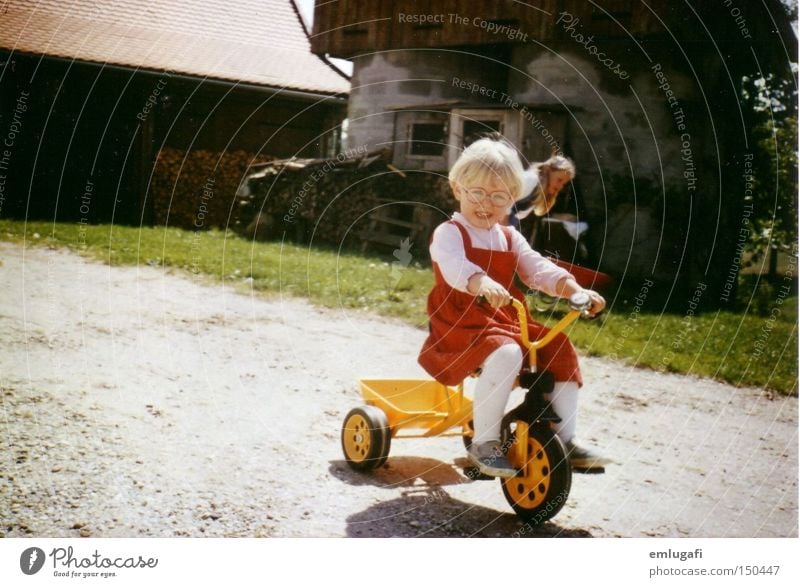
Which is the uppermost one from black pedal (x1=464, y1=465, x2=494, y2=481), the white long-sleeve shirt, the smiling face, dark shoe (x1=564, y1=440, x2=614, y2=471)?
the smiling face

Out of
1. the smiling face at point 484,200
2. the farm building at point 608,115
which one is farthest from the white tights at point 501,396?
the farm building at point 608,115

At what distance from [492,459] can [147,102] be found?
1563mm

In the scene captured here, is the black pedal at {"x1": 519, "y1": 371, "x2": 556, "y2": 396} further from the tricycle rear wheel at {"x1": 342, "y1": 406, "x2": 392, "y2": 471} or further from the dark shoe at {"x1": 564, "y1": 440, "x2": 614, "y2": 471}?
the tricycle rear wheel at {"x1": 342, "y1": 406, "x2": 392, "y2": 471}

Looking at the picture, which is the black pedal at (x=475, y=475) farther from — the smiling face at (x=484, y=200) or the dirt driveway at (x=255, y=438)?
the smiling face at (x=484, y=200)

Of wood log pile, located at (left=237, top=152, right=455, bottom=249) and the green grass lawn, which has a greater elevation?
wood log pile, located at (left=237, top=152, right=455, bottom=249)

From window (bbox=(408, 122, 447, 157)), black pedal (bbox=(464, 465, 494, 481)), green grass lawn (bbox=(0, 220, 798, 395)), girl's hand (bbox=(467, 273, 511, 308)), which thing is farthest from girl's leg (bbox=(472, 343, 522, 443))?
window (bbox=(408, 122, 447, 157))

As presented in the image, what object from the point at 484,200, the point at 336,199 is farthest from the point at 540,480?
the point at 336,199

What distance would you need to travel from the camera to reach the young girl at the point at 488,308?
144 centimetres

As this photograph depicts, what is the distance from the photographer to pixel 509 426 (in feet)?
4.90

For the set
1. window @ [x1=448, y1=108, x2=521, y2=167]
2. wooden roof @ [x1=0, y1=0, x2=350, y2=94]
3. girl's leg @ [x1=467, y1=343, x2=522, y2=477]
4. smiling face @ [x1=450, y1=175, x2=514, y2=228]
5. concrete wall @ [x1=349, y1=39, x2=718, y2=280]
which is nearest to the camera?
girl's leg @ [x1=467, y1=343, x2=522, y2=477]

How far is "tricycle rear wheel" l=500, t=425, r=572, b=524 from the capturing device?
136 cm

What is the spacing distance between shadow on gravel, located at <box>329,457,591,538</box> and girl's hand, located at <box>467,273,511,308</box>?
0.47m
